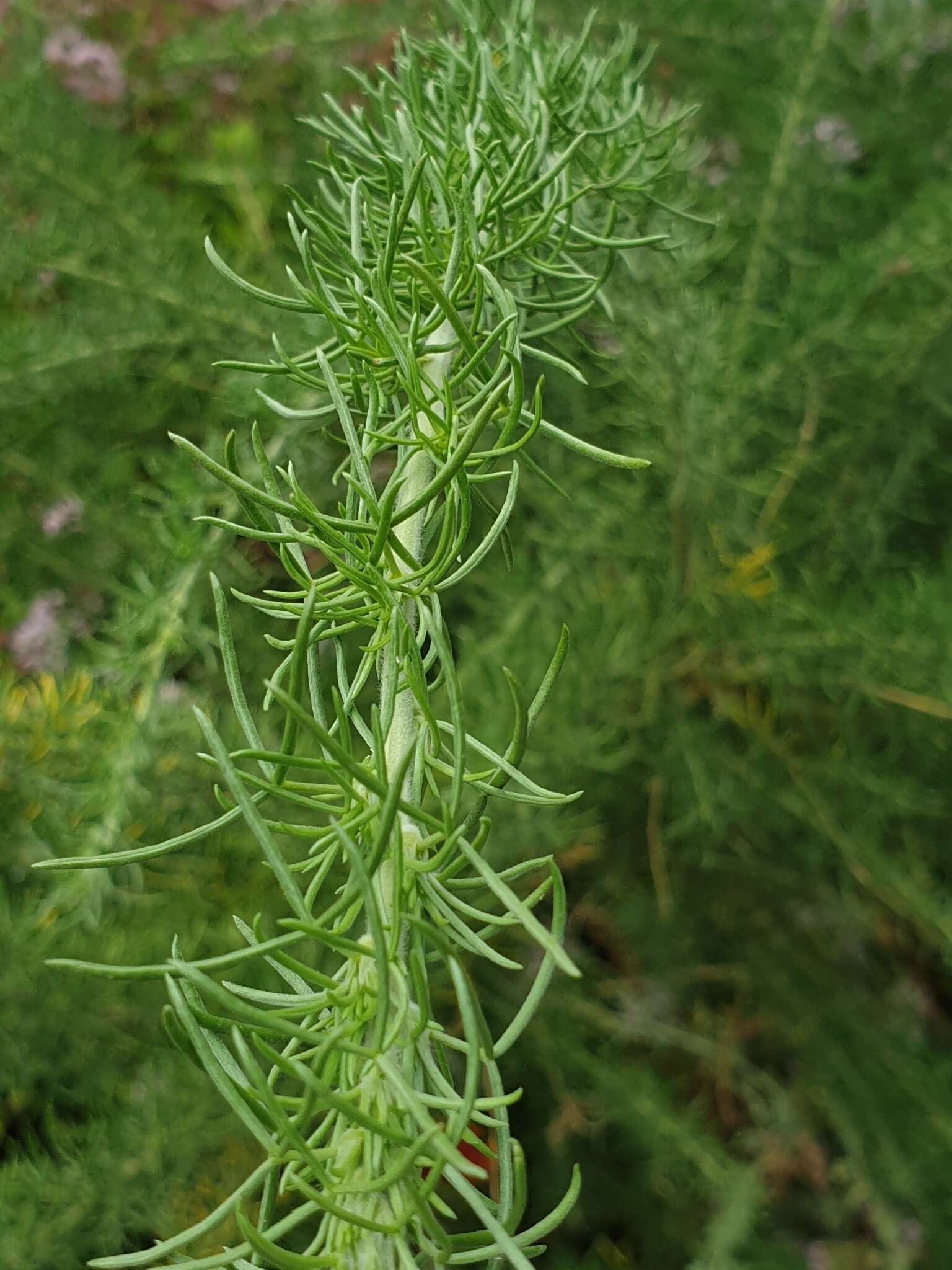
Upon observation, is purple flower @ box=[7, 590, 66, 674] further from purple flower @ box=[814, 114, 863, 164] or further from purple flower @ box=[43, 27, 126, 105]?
purple flower @ box=[814, 114, 863, 164]

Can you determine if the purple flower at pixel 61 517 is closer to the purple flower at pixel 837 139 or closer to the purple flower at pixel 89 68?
the purple flower at pixel 89 68

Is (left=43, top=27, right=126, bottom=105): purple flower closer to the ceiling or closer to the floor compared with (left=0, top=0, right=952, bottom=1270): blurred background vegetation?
closer to the ceiling

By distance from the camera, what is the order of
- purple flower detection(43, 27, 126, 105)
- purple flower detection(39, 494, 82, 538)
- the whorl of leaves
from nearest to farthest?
the whorl of leaves, purple flower detection(39, 494, 82, 538), purple flower detection(43, 27, 126, 105)

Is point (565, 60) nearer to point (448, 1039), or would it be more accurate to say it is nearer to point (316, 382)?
point (316, 382)

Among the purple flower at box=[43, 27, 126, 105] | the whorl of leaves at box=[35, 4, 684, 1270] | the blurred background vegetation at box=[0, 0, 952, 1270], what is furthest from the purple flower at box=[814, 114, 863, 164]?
the purple flower at box=[43, 27, 126, 105]

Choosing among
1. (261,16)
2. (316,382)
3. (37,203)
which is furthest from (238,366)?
(261,16)

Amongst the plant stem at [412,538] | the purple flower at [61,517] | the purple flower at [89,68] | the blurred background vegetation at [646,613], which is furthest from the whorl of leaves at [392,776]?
the purple flower at [89,68]
